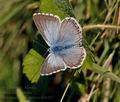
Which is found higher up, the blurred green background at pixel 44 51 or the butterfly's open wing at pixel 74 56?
the butterfly's open wing at pixel 74 56

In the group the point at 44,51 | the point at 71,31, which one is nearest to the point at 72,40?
the point at 71,31

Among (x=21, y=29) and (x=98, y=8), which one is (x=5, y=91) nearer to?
(x=21, y=29)

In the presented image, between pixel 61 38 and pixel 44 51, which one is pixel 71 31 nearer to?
pixel 61 38

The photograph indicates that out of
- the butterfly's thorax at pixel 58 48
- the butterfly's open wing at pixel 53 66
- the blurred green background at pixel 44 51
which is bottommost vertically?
the blurred green background at pixel 44 51

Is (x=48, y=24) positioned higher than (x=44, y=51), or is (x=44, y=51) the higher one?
(x=48, y=24)

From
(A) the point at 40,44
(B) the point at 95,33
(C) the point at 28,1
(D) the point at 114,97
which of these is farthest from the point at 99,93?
(C) the point at 28,1
